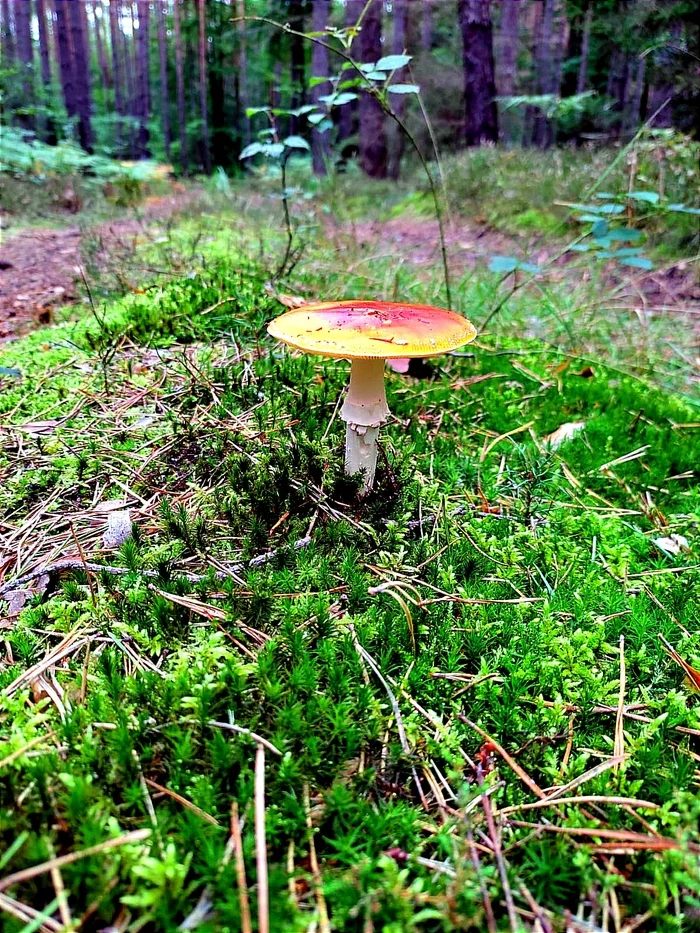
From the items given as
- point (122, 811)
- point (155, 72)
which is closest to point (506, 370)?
point (122, 811)

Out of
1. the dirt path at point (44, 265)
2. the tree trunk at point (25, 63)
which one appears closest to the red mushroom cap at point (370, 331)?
the dirt path at point (44, 265)

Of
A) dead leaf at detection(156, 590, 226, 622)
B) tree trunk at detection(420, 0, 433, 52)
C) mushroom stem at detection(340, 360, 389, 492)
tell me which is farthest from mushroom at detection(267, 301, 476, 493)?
tree trunk at detection(420, 0, 433, 52)

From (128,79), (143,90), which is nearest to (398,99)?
(143,90)

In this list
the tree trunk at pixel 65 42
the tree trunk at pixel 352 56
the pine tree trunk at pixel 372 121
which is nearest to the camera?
the pine tree trunk at pixel 372 121

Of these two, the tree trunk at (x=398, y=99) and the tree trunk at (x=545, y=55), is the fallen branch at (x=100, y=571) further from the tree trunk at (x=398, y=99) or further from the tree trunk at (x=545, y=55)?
the tree trunk at (x=545, y=55)

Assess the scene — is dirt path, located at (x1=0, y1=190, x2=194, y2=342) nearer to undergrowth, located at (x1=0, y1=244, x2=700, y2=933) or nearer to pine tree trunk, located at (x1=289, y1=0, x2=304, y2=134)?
undergrowth, located at (x1=0, y1=244, x2=700, y2=933)

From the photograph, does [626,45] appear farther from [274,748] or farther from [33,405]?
[274,748]
